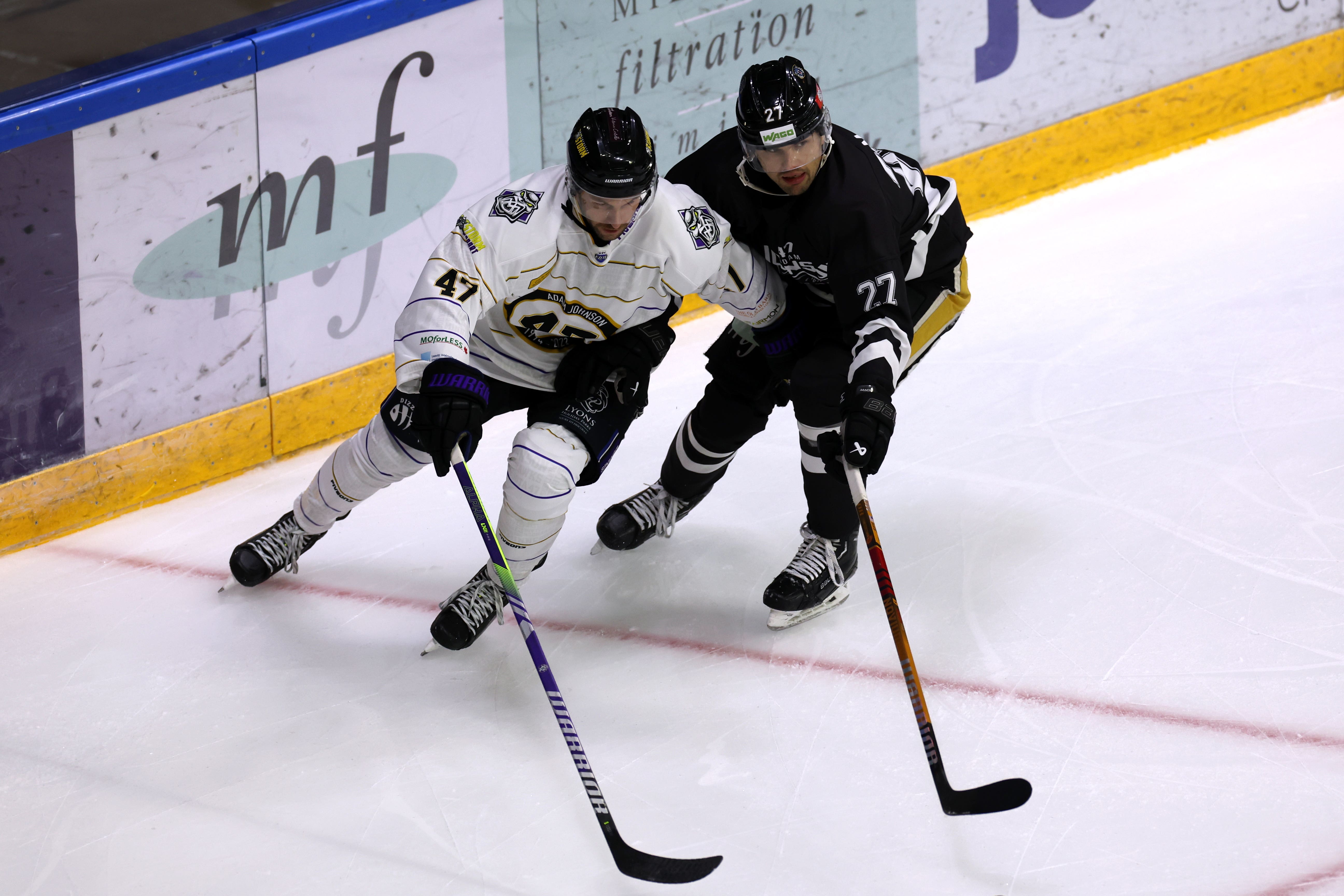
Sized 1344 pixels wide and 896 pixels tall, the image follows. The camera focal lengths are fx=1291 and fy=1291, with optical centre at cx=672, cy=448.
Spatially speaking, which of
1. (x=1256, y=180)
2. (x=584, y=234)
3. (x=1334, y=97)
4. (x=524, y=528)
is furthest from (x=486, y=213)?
(x=1334, y=97)

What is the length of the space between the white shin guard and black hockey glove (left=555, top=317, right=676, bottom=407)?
0.42 ft

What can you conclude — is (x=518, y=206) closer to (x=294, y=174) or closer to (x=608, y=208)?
A: (x=608, y=208)

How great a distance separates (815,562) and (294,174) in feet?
6.03

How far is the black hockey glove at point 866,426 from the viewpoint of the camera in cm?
230

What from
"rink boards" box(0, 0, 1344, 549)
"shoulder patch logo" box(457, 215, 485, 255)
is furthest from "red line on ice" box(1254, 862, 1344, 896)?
"rink boards" box(0, 0, 1344, 549)

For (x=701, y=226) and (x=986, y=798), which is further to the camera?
(x=701, y=226)

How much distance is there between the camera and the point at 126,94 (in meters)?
3.20

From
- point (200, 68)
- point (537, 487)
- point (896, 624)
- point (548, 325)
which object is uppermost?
point (200, 68)

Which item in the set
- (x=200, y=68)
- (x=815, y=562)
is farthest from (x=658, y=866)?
(x=200, y=68)

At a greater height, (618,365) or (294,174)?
(294,174)

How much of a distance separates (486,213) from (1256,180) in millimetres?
3317

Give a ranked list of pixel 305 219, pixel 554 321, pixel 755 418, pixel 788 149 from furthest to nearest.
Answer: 1. pixel 305 219
2. pixel 755 418
3. pixel 554 321
4. pixel 788 149

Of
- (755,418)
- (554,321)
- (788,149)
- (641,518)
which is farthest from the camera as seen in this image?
(641,518)

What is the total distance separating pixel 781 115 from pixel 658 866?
4.25 feet
